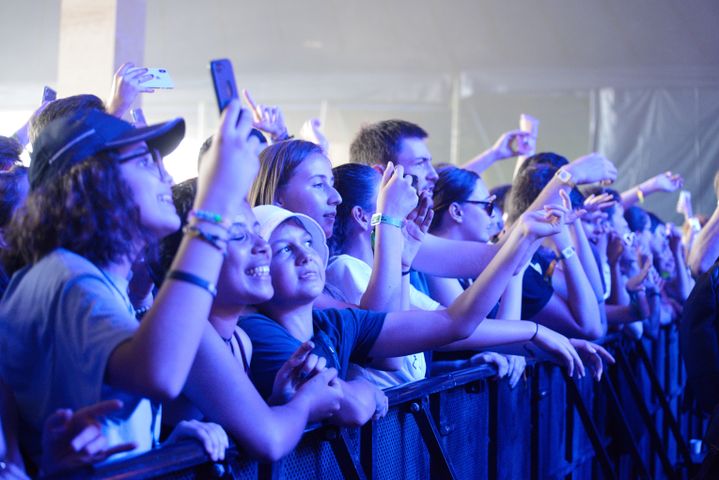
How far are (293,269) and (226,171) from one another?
653 millimetres

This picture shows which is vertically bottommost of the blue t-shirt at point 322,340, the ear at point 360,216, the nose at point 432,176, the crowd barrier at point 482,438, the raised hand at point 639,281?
the crowd barrier at point 482,438

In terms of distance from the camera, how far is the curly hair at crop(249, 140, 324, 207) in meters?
2.70

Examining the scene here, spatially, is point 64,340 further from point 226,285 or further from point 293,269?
point 293,269

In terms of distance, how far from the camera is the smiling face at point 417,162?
3283 millimetres

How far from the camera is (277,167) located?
107 inches

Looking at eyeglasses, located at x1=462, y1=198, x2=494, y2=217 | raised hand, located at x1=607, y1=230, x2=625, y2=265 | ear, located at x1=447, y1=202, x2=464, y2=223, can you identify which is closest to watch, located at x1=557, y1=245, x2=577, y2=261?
eyeglasses, located at x1=462, y1=198, x2=494, y2=217

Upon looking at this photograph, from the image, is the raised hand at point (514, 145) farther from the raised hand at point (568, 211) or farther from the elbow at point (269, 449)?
the elbow at point (269, 449)

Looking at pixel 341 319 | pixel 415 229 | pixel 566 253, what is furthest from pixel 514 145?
pixel 341 319

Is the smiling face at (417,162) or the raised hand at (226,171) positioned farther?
the smiling face at (417,162)

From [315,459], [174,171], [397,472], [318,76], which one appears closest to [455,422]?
[397,472]

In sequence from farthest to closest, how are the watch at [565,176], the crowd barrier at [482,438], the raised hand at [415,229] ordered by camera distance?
1. the watch at [565,176]
2. the raised hand at [415,229]
3. the crowd barrier at [482,438]

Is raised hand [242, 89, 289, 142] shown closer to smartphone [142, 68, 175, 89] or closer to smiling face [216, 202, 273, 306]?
smartphone [142, 68, 175, 89]

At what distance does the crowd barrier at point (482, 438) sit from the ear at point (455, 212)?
57cm

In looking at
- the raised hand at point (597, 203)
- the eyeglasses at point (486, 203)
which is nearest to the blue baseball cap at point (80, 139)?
the eyeglasses at point (486, 203)
